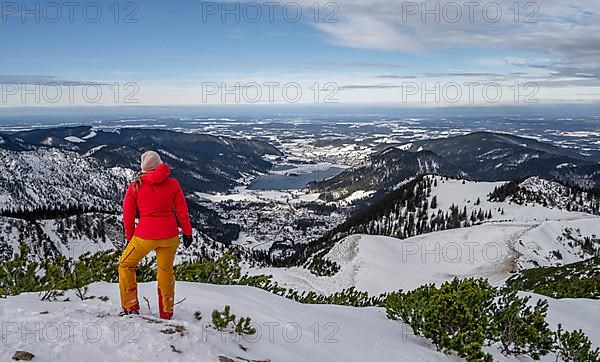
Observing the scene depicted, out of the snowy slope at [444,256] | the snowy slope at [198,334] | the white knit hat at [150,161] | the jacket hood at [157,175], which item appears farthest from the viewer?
the snowy slope at [444,256]

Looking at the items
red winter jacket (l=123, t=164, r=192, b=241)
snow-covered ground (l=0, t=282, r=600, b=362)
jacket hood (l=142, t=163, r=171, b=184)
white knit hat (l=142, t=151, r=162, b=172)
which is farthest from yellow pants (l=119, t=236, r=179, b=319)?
white knit hat (l=142, t=151, r=162, b=172)

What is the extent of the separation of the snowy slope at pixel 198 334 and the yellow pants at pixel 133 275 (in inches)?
12.1

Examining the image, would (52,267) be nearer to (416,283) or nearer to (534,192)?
(416,283)

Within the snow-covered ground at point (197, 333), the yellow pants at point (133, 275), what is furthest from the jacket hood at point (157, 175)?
the snow-covered ground at point (197, 333)

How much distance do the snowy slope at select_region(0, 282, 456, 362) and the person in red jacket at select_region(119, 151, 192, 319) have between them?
0.41 metres

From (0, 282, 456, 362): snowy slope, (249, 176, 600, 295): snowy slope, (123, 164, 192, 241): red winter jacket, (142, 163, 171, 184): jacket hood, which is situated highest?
(142, 163, 171, 184): jacket hood

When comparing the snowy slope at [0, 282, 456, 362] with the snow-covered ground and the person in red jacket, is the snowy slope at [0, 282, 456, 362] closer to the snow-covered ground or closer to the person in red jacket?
the snow-covered ground

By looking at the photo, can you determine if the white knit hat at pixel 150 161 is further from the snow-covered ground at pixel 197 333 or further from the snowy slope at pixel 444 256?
the snowy slope at pixel 444 256

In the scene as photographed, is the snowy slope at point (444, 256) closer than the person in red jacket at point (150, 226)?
No

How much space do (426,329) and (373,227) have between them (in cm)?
11711

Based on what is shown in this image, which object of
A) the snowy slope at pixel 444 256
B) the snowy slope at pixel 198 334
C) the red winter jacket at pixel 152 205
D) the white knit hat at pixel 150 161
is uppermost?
the white knit hat at pixel 150 161

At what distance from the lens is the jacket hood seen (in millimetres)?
6898

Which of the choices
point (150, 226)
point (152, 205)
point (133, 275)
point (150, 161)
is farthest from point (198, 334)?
point (150, 161)

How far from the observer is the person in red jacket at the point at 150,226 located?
697 cm
